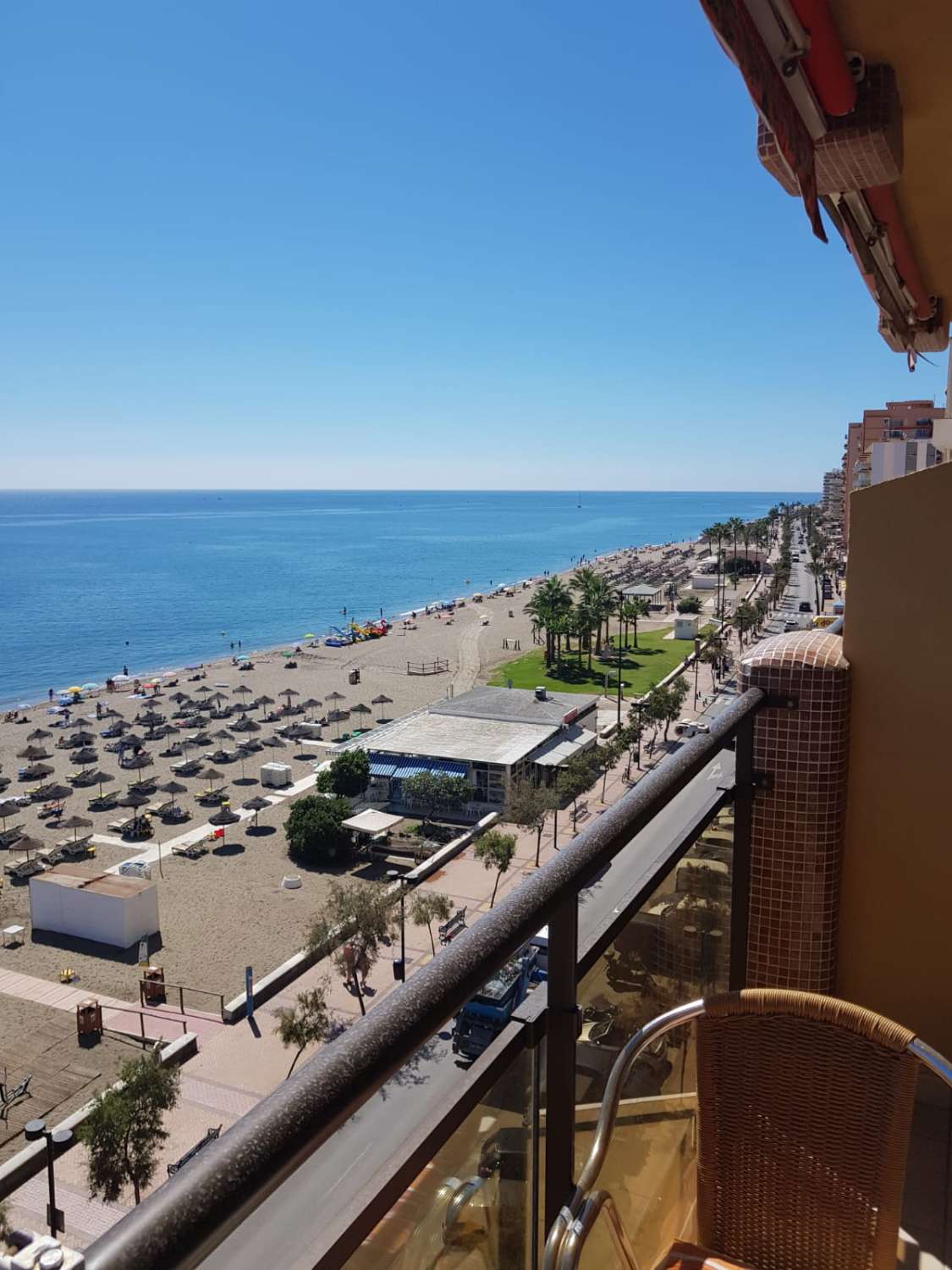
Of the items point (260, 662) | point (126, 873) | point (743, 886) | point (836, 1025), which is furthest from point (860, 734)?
point (260, 662)

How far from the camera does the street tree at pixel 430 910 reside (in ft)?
59.6

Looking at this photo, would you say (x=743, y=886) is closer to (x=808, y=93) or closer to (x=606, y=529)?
(x=808, y=93)

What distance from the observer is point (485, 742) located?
94.0 feet

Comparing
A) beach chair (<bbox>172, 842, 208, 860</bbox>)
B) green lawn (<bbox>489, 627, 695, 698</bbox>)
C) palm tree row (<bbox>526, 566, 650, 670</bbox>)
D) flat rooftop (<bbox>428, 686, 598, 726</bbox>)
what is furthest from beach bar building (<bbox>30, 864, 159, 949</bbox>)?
palm tree row (<bbox>526, 566, 650, 670</bbox>)

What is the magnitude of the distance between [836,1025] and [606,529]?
7799 inches

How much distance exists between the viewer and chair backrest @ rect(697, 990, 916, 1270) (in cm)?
173

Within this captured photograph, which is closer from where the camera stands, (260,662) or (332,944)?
(332,944)

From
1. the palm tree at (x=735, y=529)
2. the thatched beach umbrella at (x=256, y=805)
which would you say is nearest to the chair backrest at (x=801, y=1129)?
the thatched beach umbrella at (x=256, y=805)

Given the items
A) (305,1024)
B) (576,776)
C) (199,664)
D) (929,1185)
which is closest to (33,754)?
(576,776)

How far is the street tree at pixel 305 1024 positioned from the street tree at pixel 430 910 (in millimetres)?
3055

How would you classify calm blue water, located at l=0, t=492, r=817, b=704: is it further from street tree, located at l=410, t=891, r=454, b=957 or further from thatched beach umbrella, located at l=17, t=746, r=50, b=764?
street tree, located at l=410, t=891, r=454, b=957

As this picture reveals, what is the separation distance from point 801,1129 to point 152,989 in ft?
55.3

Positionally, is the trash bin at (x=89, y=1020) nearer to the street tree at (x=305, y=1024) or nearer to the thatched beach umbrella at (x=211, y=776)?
the street tree at (x=305, y=1024)

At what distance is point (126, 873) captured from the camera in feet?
72.4
